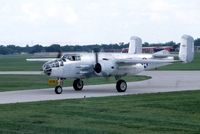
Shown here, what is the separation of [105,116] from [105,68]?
43.5 feet

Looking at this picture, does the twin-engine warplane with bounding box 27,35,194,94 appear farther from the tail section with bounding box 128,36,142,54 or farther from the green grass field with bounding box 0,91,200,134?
the green grass field with bounding box 0,91,200,134

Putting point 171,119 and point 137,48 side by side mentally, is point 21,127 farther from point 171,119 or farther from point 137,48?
point 137,48

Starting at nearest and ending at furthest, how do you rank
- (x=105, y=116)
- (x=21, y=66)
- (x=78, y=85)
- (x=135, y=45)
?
(x=105, y=116), (x=78, y=85), (x=135, y=45), (x=21, y=66)

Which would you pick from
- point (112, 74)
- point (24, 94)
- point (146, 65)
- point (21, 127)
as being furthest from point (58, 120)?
point (146, 65)

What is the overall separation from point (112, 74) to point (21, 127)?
1668 centimetres

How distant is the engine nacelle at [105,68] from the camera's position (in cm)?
3206

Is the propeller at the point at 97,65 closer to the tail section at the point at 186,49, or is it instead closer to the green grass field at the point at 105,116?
the green grass field at the point at 105,116

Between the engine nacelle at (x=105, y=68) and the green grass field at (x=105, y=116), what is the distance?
6.87 m

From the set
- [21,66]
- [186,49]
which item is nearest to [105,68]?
[186,49]

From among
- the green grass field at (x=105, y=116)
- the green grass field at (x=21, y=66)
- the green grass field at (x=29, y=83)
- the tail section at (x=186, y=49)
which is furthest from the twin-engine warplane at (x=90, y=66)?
the green grass field at (x=21, y=66)

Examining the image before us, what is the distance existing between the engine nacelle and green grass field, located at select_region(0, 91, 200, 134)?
687 cm

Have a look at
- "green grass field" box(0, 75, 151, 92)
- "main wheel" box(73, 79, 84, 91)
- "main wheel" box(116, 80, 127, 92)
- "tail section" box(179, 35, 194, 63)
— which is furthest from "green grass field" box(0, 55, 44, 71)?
"main wheel" box(116, 80, 127, 92)

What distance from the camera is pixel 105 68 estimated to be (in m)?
32.2

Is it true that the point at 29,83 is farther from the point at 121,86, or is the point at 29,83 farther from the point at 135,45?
the point at 121,86
